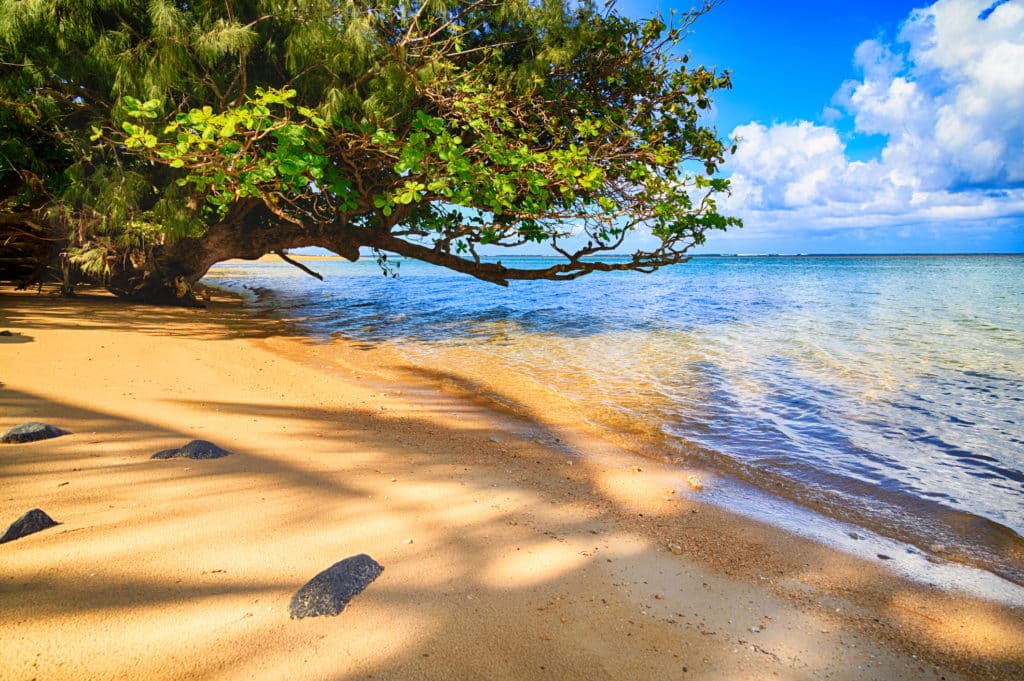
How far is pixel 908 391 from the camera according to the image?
6.52m

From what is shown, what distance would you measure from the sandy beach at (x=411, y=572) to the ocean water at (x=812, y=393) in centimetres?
101

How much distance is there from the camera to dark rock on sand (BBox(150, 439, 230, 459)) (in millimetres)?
2740

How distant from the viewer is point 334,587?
5.53 feet

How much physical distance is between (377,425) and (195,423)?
127 cm

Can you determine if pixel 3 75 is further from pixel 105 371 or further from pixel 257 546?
pixel 257 546

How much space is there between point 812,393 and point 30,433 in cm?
745

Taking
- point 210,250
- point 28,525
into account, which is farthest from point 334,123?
point 28,525

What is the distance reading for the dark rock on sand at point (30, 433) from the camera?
267cm

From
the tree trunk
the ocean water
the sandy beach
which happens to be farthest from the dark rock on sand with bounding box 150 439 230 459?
the tree trunk

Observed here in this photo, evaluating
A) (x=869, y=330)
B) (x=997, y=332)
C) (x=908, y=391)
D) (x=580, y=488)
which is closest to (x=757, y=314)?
(x=869, y=330)

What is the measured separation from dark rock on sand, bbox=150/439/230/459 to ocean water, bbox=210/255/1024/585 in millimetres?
3197

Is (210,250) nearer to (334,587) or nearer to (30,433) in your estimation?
(30,433)

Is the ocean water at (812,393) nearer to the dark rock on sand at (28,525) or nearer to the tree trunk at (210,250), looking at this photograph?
the tree trunk at (210,250)

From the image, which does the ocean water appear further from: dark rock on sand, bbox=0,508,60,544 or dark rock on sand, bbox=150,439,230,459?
dark rock on sand, bbox=0,508,60,544
